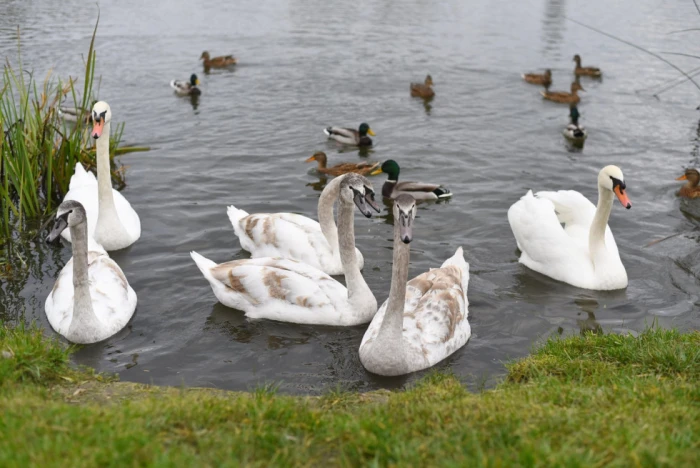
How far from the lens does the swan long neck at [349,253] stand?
8.84 m

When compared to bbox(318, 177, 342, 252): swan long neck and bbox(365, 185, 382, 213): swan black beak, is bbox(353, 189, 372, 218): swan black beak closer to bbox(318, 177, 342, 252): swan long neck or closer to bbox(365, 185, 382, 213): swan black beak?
bbox(365, 185, 382, 213): swan black beak

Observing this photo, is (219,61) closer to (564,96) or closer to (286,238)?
(564,96)

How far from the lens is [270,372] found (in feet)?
25.3

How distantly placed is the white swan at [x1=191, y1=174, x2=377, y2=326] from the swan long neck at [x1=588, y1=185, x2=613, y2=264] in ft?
10.3

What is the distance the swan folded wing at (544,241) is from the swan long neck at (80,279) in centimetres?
556

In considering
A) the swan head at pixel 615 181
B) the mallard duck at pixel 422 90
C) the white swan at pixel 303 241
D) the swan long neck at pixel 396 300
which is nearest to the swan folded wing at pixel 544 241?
the swan head at pixel 615 181

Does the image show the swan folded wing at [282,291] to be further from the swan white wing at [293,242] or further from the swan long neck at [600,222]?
the swan long neck at [600,222]

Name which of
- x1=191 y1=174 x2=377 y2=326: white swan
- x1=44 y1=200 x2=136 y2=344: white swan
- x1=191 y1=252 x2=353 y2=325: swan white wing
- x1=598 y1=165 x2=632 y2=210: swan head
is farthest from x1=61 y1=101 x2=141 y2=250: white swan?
x1=598 y1=165 x2=632 y2=210: swan head

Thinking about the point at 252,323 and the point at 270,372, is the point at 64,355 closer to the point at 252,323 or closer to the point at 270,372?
the point at 270,372

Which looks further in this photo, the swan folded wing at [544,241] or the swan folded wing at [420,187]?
the swan folded wing at [420,187]

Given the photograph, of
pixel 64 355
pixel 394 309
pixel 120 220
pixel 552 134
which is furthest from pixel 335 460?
pixel 552 134

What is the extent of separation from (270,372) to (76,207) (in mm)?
2578

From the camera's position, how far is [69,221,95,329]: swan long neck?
7816 mm

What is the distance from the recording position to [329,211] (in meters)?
10.1
